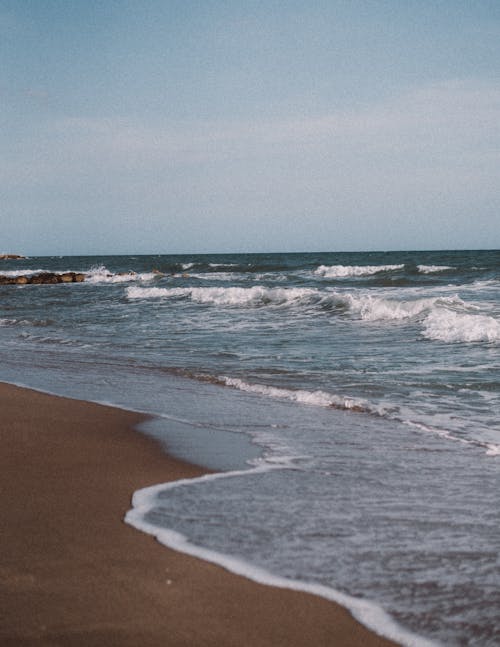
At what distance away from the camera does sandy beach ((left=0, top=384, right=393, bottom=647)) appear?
2129 millimetres

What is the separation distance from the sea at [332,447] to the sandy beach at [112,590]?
13 cm

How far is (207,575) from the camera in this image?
2574mm

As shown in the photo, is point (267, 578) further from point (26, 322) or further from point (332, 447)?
point (26, 322)

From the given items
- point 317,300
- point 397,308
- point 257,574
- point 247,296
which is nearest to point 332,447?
point 257,574

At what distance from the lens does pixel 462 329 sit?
37.6 feet

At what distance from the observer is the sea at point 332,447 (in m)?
2.62

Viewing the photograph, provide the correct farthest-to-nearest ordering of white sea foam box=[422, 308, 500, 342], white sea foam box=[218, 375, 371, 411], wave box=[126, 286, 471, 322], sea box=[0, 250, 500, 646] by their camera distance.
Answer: wave box=[126, 286, 471, 322]
white sea foam box=[422, 308, 500, 342]
white sea foam box=[218, 375, 371, 411]
sea box=[0, 250, 500, 646]

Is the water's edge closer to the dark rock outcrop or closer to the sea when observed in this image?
the sea

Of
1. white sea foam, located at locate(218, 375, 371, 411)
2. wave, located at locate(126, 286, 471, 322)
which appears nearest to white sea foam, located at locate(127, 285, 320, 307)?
wave, located at locate(126, 286, 471, 322)

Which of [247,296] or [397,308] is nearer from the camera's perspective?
[397,308]

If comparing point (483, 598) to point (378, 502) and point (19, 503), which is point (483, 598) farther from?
point (19, 503)

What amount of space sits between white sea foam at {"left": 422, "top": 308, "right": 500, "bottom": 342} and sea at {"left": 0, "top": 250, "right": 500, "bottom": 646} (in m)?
0.04

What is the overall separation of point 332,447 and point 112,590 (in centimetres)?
271

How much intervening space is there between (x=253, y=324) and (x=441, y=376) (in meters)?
7.25
